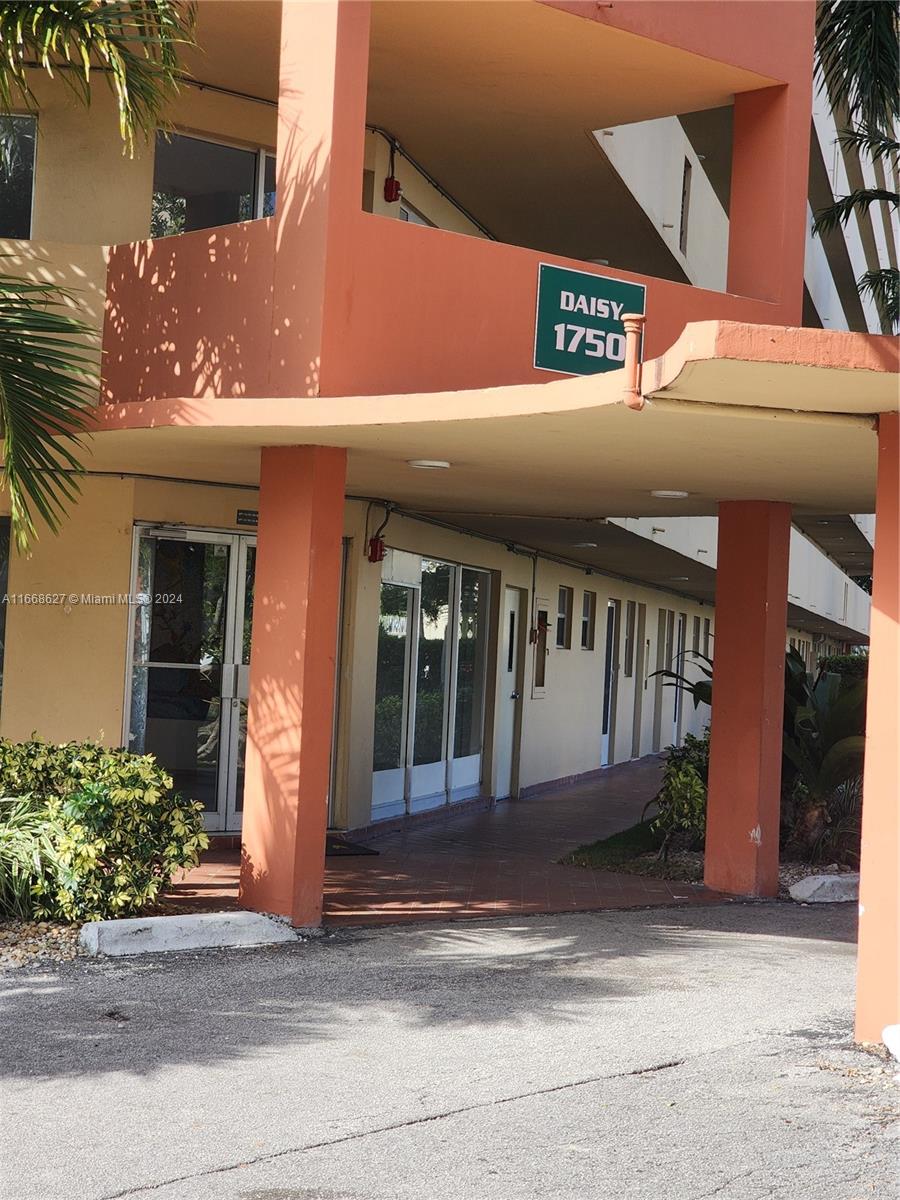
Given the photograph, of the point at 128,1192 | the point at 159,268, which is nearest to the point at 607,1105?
the point at 128,1192

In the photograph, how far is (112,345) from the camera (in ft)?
29.7

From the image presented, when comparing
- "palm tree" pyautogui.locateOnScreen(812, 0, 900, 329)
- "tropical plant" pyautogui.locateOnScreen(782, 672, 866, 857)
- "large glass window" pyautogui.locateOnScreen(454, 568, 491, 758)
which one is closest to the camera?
"tropical plant" pyautogui.locateOnScreen(782, 672, 866, 857)

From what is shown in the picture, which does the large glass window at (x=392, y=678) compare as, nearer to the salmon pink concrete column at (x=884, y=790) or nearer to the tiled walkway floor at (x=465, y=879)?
the tiled walkway floor at (x=465, y=879)

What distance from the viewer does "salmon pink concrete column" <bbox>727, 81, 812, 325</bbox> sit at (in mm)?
9914

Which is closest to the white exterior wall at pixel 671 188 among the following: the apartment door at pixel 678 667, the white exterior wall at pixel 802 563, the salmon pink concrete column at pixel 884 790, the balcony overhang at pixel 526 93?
the balcony overhang at pixel 526 93

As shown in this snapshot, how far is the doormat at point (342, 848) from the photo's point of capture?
10820mm

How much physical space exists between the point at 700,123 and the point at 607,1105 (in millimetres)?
11817

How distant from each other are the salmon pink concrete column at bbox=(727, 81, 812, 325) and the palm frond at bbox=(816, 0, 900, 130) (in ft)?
10.8

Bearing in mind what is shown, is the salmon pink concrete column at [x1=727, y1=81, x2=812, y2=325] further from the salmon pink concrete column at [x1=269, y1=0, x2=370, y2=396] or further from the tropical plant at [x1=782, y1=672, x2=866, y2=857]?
the salmon pink concrete column at [x1=269, y1=0, x2=370, y2=396]

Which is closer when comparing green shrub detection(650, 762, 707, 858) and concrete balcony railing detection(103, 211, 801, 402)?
concrete balcony railing detection(103, 211, 801, 402)

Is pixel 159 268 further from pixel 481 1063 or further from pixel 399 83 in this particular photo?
pixel 481 1063

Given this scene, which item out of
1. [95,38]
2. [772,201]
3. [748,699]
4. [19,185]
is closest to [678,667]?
[748,699]

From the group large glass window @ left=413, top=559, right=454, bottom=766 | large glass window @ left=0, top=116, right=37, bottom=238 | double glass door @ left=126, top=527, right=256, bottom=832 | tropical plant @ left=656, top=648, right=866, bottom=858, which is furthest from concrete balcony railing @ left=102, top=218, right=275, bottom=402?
large glass window @ left=413, top=559, right=454, bottom=766

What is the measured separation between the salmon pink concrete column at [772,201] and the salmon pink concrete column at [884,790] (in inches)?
169
